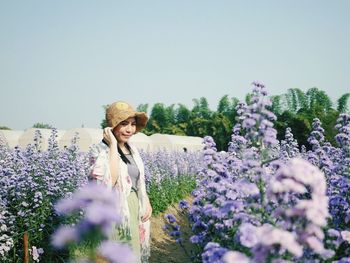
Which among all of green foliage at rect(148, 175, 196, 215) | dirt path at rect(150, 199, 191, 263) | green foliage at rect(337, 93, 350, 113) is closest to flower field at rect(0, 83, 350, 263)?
dirt path at rect(150, 199, 191, 263)

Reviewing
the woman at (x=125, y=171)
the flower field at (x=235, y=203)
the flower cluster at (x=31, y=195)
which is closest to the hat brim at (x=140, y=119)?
the woman at (x=125, y=171)

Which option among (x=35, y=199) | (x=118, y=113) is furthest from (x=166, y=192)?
(x=118, y=113)

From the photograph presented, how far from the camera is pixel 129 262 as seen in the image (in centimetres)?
141

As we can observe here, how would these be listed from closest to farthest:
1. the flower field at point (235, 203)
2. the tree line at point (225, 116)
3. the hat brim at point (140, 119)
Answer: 1. the flower field at point (235, 203)
2. the hat brim at point (140, 119)
3. the tree line at point (225, 116)

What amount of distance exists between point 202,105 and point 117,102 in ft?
169

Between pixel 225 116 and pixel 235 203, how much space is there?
4320 cm

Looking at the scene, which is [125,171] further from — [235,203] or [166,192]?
[166,192]

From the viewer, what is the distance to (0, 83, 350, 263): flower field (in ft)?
5.18

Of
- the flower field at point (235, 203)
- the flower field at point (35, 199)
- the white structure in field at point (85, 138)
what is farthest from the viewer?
the white structure in field at point (85, 138)

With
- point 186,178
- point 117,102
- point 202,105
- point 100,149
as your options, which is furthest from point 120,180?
point 202,105

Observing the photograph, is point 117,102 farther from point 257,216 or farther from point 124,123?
point 257,216

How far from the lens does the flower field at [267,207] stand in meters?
1.65

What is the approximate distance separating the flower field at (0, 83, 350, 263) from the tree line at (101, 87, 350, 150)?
25.9 m

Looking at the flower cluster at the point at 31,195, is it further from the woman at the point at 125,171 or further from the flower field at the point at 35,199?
the woman at the point at 125,171
